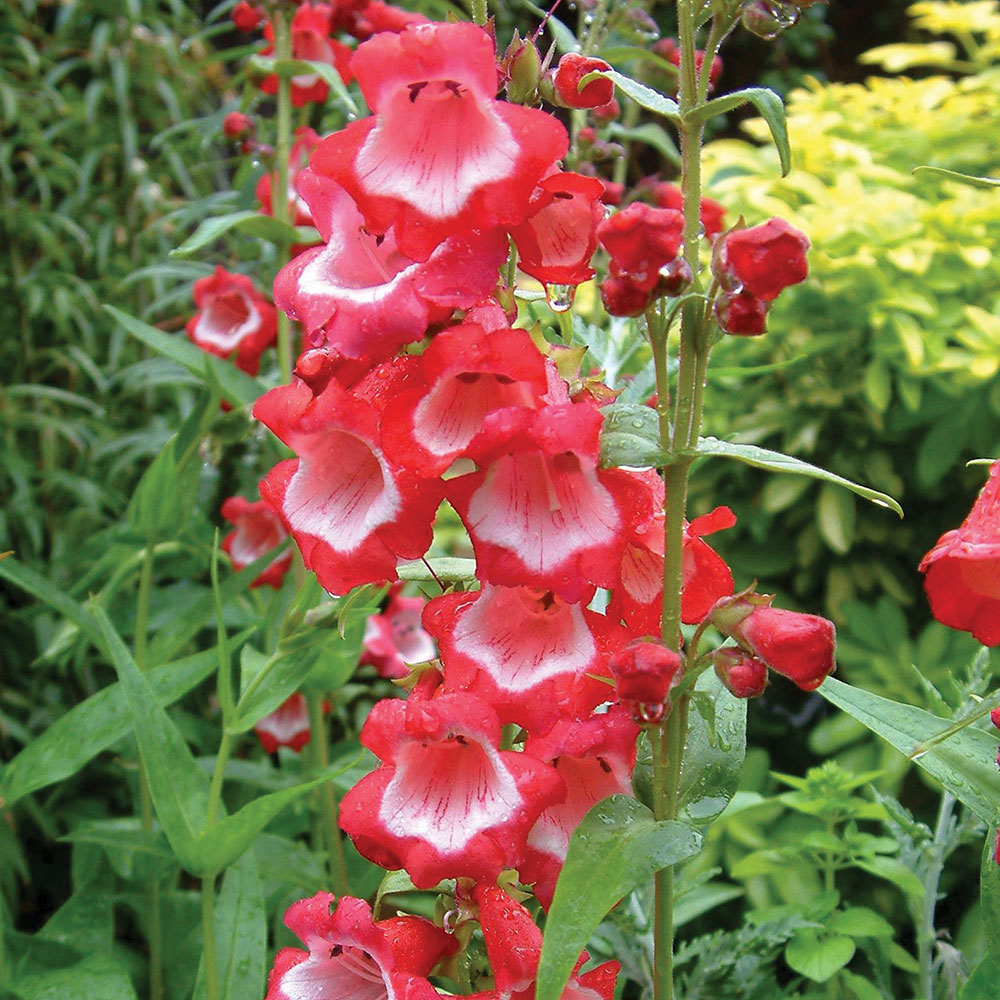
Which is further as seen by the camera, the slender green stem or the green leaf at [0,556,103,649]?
the green leaf at [0,556,103,649]

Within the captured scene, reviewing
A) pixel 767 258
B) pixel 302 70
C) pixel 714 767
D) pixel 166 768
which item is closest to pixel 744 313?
pixel 767 258

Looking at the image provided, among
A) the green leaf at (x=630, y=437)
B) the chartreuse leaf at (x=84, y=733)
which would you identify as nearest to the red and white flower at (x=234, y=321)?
the chartreuse leaf at (x=84, y=733)

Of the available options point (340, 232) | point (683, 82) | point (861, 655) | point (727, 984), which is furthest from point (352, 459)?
point (861, 655)

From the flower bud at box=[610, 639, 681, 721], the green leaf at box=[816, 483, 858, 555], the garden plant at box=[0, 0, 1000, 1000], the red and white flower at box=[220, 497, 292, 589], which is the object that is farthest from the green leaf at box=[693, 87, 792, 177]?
the green leaf at box=[816, 483, 858, 555]

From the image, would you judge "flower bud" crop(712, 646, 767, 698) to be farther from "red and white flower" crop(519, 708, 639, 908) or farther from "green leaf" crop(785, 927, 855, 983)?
"green leaf" crop(785, 927, 855, 983)

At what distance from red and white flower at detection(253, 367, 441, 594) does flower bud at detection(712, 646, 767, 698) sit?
0.16 metres

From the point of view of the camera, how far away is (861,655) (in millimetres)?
1609

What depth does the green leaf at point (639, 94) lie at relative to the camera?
0.54 meters

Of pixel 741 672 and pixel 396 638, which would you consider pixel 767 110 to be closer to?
pixel 741 672

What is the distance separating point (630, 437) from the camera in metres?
0.53

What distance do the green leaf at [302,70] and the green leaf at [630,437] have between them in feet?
2.29

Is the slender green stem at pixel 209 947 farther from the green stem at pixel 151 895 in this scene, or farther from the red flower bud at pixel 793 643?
the red flower bud at pixel 793 643

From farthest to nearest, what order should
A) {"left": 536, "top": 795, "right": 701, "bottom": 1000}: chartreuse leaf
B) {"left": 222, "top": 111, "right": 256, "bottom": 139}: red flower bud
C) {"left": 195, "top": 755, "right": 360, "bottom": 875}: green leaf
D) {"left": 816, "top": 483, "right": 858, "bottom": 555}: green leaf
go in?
{"left": 816, "top": 483, "right": 858, "bottom": 555}: green leaf < {"left": 222, "top": 111, "right": 256, "bottom": 139}: red flower bud < {"left": 195, "top": 755, "right": 360, "bottom": 875}: green leaf < {"left": 536, "top": 795, "right": 701, "bottom": 1000}: chartreuse leaf

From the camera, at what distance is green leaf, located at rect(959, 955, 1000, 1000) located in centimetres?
60
